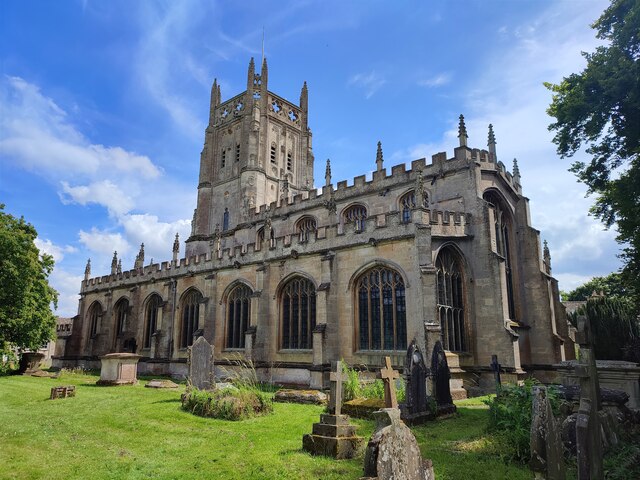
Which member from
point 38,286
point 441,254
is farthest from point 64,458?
point 38,286

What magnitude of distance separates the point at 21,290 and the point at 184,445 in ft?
69.4

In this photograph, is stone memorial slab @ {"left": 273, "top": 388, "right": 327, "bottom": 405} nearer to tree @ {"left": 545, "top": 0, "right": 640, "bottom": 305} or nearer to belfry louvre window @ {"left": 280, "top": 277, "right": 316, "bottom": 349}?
Answer: belfry louvre window @ {"left": 280, "top": 277, "right": 316, "bottom": 349}

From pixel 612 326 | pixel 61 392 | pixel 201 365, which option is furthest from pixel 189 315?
pixel 612 326

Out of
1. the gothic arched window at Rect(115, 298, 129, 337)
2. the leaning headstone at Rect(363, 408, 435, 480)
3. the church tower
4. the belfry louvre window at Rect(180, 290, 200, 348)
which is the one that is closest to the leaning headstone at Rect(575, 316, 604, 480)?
the leaning headstone at Rect(363, 408, 435, 480)

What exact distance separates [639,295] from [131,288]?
29036 millimetres

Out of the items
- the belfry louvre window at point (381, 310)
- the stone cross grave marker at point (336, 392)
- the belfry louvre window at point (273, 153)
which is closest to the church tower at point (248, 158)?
the belfry louvre window at point (273, 153)

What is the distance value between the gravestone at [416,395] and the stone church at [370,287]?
4992 mm

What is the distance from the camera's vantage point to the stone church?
18.1 metres

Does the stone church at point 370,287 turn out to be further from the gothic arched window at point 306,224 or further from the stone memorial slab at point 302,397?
the stone memorial slab at point 302,397

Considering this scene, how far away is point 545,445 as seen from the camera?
16.9 feet

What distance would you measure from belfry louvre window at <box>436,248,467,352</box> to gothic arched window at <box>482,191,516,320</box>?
3.51 m

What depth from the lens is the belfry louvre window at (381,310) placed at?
59.6 ft

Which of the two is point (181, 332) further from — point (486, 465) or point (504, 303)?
point (486, 465)

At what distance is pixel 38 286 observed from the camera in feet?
86.6
